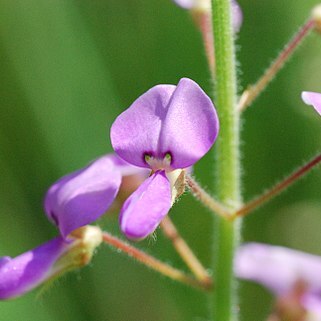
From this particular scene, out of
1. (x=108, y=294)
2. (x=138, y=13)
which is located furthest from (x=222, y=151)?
(x=138, y=13)

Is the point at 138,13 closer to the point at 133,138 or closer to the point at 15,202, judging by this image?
the point at 15,202

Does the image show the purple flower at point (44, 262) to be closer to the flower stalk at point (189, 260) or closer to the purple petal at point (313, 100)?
the flower stalk at point (189, 260)

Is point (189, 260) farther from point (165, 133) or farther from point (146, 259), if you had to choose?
point (165, 133)

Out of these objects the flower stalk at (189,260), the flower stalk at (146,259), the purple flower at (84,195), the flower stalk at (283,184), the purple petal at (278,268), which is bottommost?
the purple petal at (278,268)

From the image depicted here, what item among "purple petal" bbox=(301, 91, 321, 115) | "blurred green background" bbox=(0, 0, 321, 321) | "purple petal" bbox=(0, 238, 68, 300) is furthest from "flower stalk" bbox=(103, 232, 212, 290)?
"blurred green background" bbox=(0, 0, 321, 321)

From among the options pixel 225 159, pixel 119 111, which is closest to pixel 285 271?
pixel 225 159

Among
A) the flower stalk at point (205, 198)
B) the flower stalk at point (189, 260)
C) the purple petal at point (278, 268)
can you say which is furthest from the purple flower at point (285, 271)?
the flower stalk at point (205, 198)
